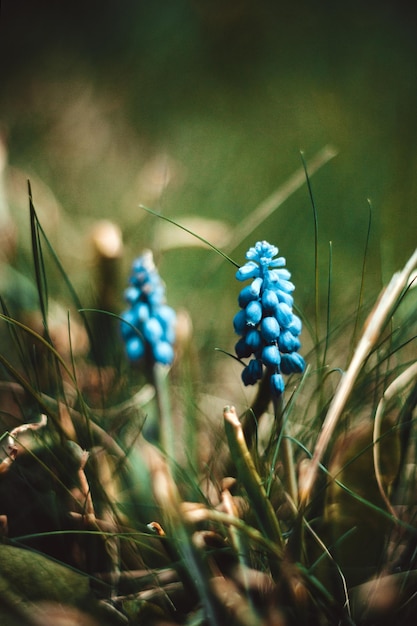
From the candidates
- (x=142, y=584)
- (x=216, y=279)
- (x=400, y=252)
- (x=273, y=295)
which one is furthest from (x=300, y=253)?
(x=142, y=584)

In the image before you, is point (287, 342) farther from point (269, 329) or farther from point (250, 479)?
point (250, 479)

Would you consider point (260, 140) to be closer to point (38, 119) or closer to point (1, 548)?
point (38, 119)

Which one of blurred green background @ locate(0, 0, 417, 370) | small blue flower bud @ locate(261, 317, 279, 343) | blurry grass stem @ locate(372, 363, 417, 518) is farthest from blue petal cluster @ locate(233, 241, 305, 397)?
blurred green background @ locate(0, 0, 417, 370)

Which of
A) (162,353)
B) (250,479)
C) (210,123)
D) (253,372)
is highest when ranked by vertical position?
Answer: (210,123)

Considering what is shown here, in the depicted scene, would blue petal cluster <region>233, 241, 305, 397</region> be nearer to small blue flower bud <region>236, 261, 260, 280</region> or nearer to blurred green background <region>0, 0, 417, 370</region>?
small blue flower bud <region>236, 261, 260, 280</region>

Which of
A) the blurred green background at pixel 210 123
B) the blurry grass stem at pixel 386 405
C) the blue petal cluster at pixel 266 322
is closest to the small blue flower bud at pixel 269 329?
the blue petal cluster at pixel 266 322

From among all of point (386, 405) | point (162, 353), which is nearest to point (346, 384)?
point (386, 405)
